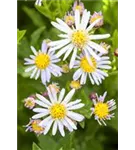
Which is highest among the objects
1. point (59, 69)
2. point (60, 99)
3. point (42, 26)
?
point (42, 26)

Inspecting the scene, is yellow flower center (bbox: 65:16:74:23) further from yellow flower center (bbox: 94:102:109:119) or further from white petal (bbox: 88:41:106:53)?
yellow flower center (bbox: 94:102:109:119)

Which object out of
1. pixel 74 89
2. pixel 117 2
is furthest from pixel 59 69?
pixel 117 2

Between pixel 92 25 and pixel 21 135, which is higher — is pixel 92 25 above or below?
above

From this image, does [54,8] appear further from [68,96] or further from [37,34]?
[68,96]

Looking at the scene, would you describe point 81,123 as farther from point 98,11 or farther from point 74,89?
point 98,11

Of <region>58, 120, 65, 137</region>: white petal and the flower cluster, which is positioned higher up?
the flower cluster

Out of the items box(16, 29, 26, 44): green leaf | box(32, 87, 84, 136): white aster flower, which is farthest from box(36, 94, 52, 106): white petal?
box(16, 29, 26, 44): green leaf

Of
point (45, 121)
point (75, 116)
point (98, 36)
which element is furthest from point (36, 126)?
point (98, 36)
